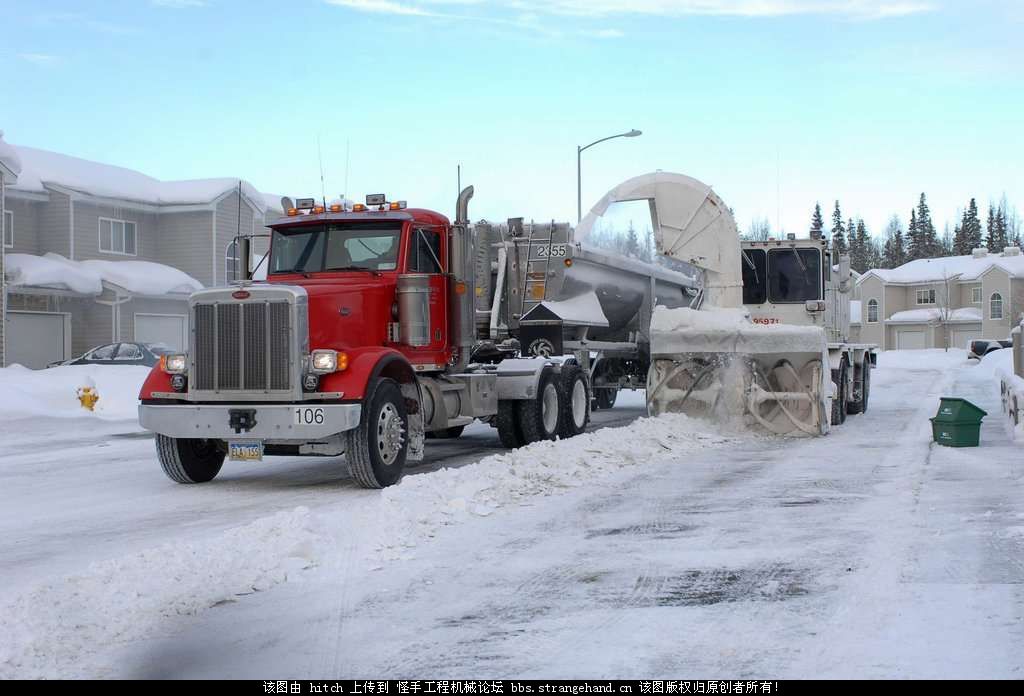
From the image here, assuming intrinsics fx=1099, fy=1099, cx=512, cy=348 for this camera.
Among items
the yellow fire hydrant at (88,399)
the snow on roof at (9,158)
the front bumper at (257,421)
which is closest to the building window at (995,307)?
the snow on roof at (9,158)

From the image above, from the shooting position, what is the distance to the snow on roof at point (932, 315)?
251ft

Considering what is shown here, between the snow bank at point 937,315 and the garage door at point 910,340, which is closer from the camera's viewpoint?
the snow bank at point 937,315

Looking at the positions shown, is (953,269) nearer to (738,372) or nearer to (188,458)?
(738,372)

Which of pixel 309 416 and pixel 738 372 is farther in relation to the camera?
pixel 738 372

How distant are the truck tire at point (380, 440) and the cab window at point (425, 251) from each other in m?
1.57

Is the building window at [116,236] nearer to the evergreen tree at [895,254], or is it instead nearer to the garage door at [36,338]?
the garage door at [36,338]

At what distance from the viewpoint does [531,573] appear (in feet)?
20.9

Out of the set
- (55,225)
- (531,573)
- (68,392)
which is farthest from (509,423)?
(55,225)

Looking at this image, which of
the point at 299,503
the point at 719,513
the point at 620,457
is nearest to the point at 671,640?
the point at 719,513

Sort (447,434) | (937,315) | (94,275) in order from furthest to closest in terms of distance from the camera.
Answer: (937,315), (94,275), (447,434)

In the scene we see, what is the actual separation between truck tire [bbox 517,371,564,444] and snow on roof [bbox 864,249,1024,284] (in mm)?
68793

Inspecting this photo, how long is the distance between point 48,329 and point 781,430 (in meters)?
24.3

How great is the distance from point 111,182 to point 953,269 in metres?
63.1

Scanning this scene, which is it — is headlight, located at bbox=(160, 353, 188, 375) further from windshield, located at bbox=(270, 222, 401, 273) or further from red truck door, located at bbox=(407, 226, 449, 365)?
red truck door, located at bbox=(407, 226, 449, 365)
